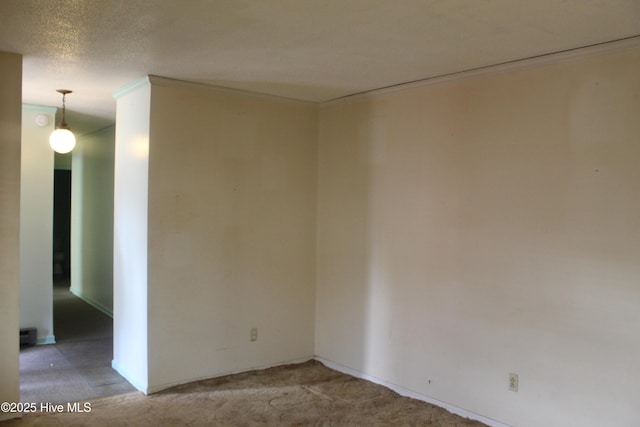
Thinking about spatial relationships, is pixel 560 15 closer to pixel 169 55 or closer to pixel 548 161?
pixel 548 161

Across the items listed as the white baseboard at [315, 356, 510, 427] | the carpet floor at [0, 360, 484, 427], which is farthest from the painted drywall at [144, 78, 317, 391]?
the white baseboard at [315, 356, 510, 427]

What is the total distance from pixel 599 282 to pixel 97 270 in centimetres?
623

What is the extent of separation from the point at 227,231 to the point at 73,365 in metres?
1.86

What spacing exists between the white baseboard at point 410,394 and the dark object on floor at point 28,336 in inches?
114

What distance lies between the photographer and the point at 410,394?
390 cm

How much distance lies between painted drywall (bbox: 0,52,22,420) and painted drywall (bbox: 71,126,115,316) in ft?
9.92

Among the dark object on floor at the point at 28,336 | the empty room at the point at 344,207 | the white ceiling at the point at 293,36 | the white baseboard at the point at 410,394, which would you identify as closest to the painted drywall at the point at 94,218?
the empty room at the point at 344,207

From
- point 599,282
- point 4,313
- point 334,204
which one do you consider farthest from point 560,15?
point 4,313

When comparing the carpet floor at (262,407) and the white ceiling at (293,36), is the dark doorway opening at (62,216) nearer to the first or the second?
the white ceiling at (293,36)

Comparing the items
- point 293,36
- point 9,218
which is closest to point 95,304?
point 9,218

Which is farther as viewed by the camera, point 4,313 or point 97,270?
point 97,270

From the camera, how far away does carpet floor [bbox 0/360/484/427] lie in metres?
3.39

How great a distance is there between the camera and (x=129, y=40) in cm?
292

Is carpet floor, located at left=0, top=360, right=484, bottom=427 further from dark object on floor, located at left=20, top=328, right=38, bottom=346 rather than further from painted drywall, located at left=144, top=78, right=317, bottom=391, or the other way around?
dark object on floor, located at left=20, top=328, right=38, bottom=346
